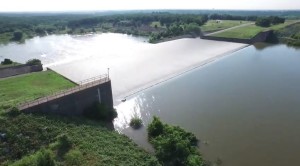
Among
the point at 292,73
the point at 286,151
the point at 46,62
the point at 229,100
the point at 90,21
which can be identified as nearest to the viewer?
the point at 286,151

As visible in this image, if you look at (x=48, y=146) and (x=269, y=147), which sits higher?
Answer: (x=48, y=146)

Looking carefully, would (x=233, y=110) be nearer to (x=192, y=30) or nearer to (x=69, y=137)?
(x=69, y=137)

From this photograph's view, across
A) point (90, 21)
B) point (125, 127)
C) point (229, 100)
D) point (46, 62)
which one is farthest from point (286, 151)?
point (90, 21)

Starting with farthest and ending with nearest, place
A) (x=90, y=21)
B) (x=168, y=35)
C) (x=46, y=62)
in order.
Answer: (x=90, y=21) → (x=168, y=35) → (x=46, y=62)

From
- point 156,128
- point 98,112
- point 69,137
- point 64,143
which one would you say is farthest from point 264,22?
point 64,143

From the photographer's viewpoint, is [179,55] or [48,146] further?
[179,55]

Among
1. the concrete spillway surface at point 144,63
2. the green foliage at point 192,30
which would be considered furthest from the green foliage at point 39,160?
the green foliage at point 192,30

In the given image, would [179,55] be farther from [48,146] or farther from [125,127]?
[48,146]
